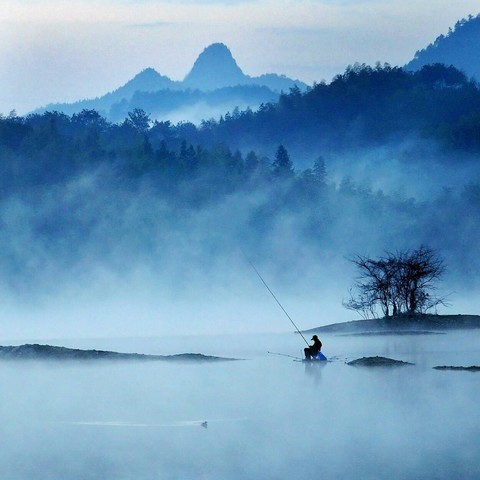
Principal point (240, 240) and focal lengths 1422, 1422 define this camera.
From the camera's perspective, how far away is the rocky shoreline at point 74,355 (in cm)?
3781

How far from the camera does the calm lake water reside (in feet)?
61.4

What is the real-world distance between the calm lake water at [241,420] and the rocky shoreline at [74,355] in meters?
0.70

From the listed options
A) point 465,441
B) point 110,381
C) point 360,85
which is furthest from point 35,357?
point 360,85

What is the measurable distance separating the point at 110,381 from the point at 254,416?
25.2 ft

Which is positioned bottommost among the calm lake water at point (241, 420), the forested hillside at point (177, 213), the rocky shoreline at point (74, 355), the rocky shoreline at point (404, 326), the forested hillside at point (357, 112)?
the calm lake water at point (241, 420)

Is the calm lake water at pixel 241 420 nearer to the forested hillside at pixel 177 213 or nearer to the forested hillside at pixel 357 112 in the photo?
the forested hillside at pixel 177 213

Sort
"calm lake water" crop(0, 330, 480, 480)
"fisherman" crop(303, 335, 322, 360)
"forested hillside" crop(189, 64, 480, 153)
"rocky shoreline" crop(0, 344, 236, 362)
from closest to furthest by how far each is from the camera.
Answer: "calm lake water" crop(0, 330, 480, 480) < "fisherman" crop(303, 335, 322, 360) < "rocky shoreline" crop(0, 344, 236, 362) < "forested hillside" crop(189, 64, 480, 153)

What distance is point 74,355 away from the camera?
38.2 meters

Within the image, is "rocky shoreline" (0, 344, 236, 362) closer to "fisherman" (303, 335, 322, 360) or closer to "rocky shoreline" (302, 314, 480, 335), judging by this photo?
"fisherman" (303, 335, 322, 360)

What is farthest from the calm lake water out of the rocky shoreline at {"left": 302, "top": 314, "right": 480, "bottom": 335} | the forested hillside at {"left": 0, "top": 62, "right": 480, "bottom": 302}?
the forested hillside at {"left": 0, "top": 62, "right": 480, "bottom": 302}

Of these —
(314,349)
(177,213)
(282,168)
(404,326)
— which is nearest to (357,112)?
(282,168)

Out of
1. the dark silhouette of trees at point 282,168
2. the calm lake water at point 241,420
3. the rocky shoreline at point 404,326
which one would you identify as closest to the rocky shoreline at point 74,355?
the calm lake water at point 241,420

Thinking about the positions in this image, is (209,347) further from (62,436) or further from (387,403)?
(62,436)

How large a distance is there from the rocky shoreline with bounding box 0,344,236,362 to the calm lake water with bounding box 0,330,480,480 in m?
0.70
